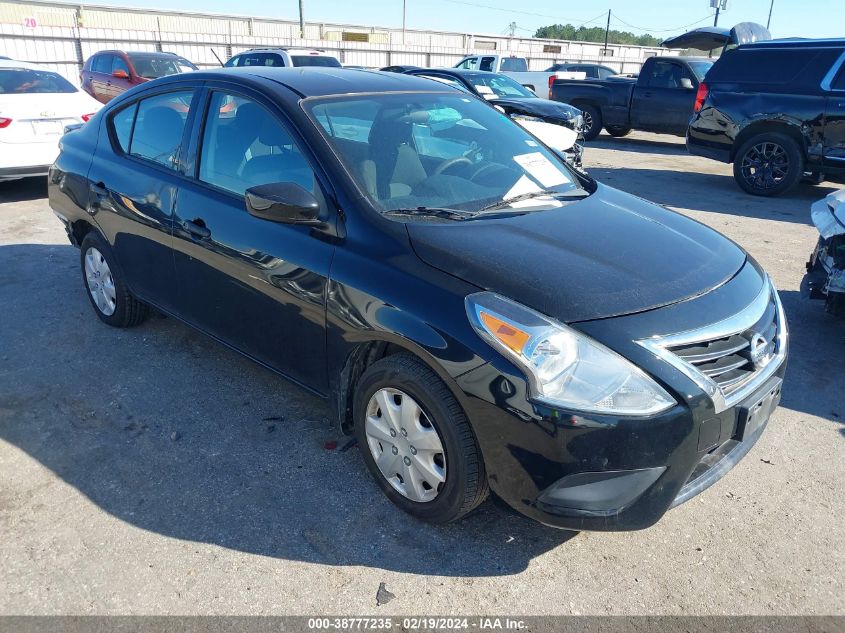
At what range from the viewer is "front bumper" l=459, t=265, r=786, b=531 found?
2213 mm

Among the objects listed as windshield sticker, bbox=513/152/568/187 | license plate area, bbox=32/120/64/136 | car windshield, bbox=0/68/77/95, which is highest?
car windshield, bbox=0/68/77/95

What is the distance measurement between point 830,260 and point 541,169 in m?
2.27

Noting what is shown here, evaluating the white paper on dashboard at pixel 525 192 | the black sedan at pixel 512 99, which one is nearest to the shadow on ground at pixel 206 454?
the white paper on dashboard at pixel 525 192

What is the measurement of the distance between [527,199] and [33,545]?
104 inches

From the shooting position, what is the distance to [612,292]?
2.46 metres

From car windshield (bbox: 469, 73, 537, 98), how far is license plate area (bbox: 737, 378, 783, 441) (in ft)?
33.1

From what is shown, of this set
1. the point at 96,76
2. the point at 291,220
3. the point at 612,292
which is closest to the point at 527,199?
the point at 612,292

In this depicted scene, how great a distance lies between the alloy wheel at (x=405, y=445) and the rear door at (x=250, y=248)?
1.27 ft

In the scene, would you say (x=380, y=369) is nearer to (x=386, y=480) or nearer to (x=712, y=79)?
(x=386, y=480)

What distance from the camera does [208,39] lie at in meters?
27.7

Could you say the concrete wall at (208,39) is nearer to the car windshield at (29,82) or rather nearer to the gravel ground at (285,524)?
the car windshield at (29,82)

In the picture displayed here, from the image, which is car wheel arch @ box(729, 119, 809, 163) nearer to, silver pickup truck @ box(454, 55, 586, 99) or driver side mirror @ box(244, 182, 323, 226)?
driver side mirror @ box(244, 182, 323, 226)

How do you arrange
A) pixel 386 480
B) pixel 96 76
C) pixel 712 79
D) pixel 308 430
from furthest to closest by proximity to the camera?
pixel 96 76 < pixel 712 79 < pixel 308 430 < pixel 386 480

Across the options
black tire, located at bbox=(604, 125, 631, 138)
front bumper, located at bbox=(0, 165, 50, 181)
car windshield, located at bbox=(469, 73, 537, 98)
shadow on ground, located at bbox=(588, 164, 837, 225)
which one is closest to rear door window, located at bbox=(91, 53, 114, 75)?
front bumper, located at bbox=(0, 165, 50, 181)
